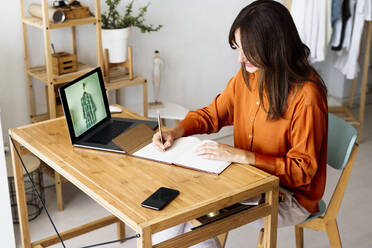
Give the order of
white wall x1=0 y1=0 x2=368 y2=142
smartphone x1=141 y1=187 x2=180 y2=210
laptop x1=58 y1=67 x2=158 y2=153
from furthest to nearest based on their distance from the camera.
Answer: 1. white wall x1=0 y1=0 x2=368 y2=142
2. laptop x1=58 y1=67 x2=158 y2=153
3. smartphone x1=141 y1=187 x2=180 y2=210

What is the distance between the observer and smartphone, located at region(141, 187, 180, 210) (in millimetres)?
1564

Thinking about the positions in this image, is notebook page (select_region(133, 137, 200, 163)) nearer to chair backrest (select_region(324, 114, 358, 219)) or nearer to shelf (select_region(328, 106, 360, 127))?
chair backrest (select_region(324, 114, 358, 219))

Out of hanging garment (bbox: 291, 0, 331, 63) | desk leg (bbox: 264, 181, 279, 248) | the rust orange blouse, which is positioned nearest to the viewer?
desk leg (bbox: 264, 181, 279, 248)

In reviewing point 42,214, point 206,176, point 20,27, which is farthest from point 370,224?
point 20,27

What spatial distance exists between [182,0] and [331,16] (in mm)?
1121

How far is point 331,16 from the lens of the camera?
387cm

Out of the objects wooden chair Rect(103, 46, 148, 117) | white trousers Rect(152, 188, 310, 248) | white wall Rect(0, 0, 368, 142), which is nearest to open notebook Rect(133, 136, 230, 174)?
white trousers Rect(152, 188, 310, 248)

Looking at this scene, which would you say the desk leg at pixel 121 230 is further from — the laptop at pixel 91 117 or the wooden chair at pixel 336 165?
the wooden chair at pixel 336 165

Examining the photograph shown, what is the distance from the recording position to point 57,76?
2984 millimetres

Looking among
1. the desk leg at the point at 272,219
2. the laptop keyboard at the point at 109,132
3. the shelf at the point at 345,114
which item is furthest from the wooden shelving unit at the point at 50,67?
the shelf at the point at 345,114

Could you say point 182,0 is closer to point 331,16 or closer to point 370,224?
point 331,16

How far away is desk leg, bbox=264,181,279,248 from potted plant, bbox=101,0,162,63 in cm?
174

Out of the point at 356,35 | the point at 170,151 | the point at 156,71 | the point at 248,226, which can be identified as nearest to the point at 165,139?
the point at 170,151

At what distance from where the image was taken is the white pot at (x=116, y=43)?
3.17m
